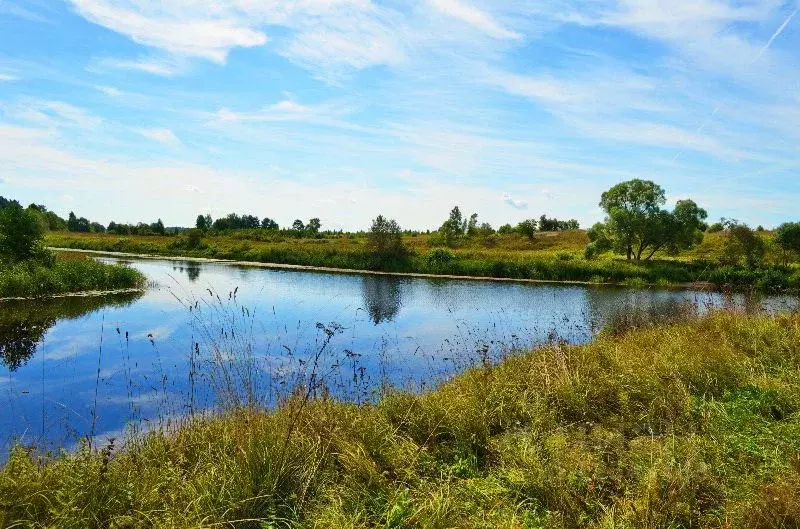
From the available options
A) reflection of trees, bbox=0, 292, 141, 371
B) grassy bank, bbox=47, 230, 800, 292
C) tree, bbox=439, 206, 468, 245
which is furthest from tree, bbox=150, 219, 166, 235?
reflection of trees, bbox=0, 292, 141, 371

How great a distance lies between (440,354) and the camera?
47.8 feet

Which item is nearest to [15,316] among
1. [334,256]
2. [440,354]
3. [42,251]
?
[42,251]

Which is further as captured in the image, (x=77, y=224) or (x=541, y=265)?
(x=77, y=224)

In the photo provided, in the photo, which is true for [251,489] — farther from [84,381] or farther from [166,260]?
[166,260]

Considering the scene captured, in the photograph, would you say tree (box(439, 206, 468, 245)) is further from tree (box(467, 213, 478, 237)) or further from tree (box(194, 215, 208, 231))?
tree (box(194, 215, 208, 231))

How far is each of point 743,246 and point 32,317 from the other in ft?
175

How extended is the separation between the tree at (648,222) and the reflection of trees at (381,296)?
22873 mm

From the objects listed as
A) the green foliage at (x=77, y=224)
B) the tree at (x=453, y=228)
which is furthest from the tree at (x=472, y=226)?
the green foliage at (x=77, y=224)

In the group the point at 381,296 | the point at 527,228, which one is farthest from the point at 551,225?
the point at 381,296

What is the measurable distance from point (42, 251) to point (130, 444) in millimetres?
27040

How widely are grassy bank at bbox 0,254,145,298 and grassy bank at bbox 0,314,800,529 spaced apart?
2274 centimetres

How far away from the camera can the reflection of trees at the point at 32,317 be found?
14766 mm

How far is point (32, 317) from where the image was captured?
66.1 feet

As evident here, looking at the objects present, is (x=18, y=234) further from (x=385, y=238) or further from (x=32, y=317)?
(x=385, y=238)
